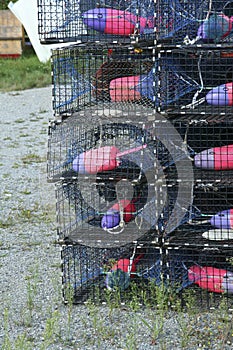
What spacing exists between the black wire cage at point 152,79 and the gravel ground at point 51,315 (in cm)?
138

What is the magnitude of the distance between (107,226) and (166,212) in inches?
16.9

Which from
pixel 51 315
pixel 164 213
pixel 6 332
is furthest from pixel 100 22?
pixel 6 332

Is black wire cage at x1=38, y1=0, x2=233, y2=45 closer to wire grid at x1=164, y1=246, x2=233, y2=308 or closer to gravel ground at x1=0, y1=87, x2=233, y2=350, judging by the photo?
wire grid at x1=164, y1=246, x2=233, y2=308

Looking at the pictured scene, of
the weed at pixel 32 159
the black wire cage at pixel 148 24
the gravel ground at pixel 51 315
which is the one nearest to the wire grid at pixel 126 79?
the black wire cage at pixel 148 24

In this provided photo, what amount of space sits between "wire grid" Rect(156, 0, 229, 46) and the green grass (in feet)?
37.6

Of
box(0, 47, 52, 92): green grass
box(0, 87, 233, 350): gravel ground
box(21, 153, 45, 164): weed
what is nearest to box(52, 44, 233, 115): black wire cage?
box(0, 87, 233, 350): gravel ground

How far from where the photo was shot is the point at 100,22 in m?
5.00

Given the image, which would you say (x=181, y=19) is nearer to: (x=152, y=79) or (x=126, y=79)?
(x=152, y=79)

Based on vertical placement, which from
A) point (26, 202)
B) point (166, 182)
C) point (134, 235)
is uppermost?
point (166, 182)

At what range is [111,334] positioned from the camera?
4.81 meters

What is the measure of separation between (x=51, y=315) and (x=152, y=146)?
136 cm

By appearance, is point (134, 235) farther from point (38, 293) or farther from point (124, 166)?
point (38, 293)

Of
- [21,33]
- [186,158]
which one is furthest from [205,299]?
[21,33]

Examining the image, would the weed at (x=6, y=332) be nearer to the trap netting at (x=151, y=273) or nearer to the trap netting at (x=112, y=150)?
the trap netting at (x=151, y=273)
